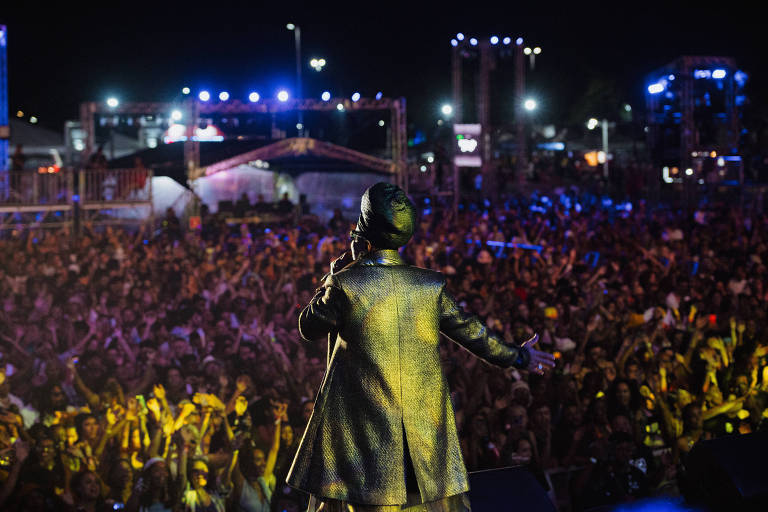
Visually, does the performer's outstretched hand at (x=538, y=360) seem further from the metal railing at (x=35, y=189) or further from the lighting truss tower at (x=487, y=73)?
the lighting truss tower at (x=487, y=73)

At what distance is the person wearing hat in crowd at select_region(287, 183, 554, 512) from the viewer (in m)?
2.33

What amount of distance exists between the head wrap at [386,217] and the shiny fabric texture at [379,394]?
0.15 feet

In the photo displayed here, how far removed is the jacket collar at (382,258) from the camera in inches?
95.7

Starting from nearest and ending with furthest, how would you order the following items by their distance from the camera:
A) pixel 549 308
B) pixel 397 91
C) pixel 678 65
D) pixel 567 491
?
1. pixel 567 491
2. pixel 549 308
3. pixel 678 65
4. pixel 397 91

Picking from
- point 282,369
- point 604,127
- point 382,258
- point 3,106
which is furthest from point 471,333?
point 604,127

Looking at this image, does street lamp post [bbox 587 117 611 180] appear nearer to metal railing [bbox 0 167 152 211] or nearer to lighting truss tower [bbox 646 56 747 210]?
lighting truss tower [bbox 646 56 747 210]

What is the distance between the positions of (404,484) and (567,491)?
3436 millimetres

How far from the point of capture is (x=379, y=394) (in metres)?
2.36

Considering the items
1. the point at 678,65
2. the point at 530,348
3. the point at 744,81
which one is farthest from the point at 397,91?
the point at 530,348

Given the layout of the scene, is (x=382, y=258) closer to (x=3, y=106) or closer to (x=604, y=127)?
(x=3, y=106)

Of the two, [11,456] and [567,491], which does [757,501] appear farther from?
[11,456]

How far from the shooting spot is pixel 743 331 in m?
7.57

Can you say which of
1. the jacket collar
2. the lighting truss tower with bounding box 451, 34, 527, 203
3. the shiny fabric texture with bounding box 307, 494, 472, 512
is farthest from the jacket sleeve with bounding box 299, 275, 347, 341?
the lighting truss tower with bounding box 451, 34, 527, 203

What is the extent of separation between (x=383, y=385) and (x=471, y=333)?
1.10ft
